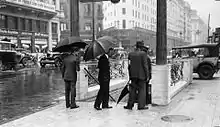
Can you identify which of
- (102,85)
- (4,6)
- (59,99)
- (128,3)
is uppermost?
(128,3)

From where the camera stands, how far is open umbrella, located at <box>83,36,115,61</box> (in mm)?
7559

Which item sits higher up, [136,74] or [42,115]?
→ [136,74]

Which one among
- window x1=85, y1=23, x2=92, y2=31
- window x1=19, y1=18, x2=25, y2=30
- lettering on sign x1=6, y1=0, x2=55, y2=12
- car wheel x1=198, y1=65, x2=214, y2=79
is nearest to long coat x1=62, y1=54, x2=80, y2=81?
car wheel x1=198, y1=65, x2=214, y2=79

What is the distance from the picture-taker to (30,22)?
3956 centimetres

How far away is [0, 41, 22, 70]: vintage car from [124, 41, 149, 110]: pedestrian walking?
1727 centimetres

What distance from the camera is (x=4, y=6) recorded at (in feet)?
108

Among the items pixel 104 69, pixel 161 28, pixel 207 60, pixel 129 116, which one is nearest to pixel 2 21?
pixel 207 60

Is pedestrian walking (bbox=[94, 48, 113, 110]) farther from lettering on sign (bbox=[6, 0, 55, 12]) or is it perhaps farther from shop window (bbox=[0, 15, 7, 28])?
lettering on sign (bbox=[6, 0, 55, 12])

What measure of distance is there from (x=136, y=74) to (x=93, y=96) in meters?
3.24

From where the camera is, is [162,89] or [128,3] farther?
[128,3]

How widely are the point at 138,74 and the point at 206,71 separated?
9862 mm

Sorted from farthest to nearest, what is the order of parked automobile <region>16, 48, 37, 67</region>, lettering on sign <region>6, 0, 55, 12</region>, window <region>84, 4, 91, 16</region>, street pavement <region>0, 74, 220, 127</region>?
window <region>84, 4, 91, 16</region> → lettering on sign <region>6, 0, 55, 12</region> → parked automobile <region>16, 48, 37, 67</region> → street pavement <region>0, 74, 220, 127</region>

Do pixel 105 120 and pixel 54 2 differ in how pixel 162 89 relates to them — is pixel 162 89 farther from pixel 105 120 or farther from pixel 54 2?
pixel 54 2

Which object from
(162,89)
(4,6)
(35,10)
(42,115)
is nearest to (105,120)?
(42,115)
